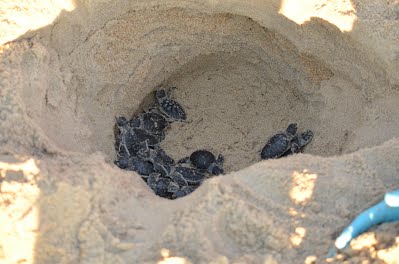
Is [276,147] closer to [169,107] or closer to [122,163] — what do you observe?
[169,107]

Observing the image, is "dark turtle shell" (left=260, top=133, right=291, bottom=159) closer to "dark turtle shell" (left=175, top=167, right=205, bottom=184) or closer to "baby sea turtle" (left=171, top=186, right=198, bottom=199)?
"dark turtle shell" (left=175, top=167, right=205, bottom=184)

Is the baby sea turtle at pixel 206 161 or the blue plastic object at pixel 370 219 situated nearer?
the blue plastic object at pixel 370 219

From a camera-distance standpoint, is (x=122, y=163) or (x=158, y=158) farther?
(x=158, y=158)

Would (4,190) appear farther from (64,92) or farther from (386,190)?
(386,190)

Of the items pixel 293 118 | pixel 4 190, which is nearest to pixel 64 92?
pixel 4 190

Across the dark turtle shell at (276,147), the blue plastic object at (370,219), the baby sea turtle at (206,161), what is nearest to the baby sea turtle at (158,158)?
the baby sea turtle at (206,161)

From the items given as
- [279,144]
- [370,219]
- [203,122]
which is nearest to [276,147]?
[279,144]

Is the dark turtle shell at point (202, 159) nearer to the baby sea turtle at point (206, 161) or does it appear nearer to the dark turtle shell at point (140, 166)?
the baby sea turtle at point (206, 161)
